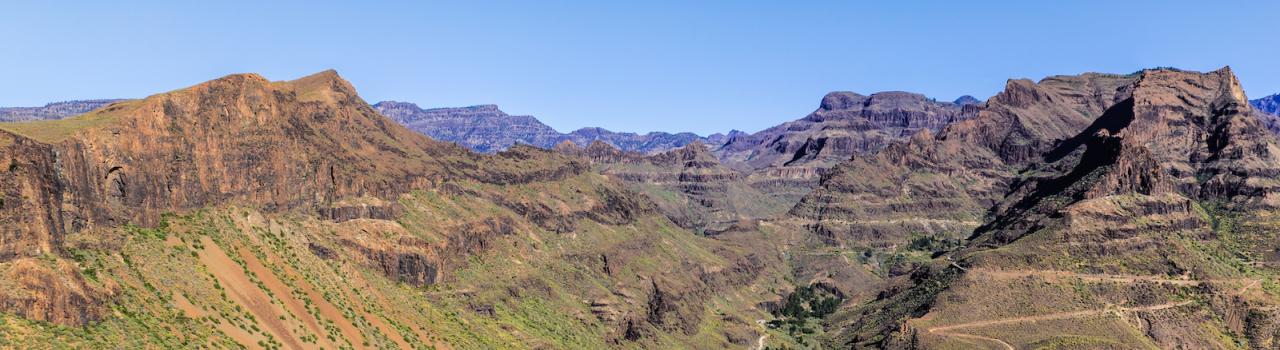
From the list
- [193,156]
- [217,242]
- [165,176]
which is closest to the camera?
[165,176]

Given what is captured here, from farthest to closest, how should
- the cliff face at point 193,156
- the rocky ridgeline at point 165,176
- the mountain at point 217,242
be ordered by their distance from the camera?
the cliff face at point 193,156, the mountain at point 217,242, the rocky ridgeline at point 165,176

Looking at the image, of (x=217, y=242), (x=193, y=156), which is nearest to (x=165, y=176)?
(x=193, y=156)

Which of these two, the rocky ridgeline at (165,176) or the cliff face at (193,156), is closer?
the rocky ridgeline at (165,176)

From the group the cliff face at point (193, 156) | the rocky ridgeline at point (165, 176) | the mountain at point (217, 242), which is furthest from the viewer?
the cliff face at point (193, 156)

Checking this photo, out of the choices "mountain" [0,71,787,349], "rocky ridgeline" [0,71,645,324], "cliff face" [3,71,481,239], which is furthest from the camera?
"cliff face" [3,71,481,239]

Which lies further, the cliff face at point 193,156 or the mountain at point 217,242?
the cliff face at point 193,156

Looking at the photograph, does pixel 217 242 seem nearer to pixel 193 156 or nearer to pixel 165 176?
pixel 165 176

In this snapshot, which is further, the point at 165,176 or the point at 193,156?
the point at 193,156

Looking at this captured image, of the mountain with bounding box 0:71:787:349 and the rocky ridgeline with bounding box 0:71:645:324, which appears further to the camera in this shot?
the mountain with bounding box 0:71:787:349

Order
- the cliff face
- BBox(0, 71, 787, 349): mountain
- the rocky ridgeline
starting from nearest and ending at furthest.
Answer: the rocky ridgeline → BBox(0, 71, 787, 349): mountain → the cliff face

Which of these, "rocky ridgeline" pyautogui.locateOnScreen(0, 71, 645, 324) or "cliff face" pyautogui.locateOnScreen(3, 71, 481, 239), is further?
"cliff face" pyautogui.locateOnScreen(3, 71, 481, 239)

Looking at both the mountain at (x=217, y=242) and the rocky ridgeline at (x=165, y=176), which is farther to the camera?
the mountain at (x=217, y=242)

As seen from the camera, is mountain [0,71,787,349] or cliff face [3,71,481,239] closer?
mountain [0,71,787,349]

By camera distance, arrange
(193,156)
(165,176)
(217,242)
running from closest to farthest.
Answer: (165,176)
(217,242)
(193,156)
